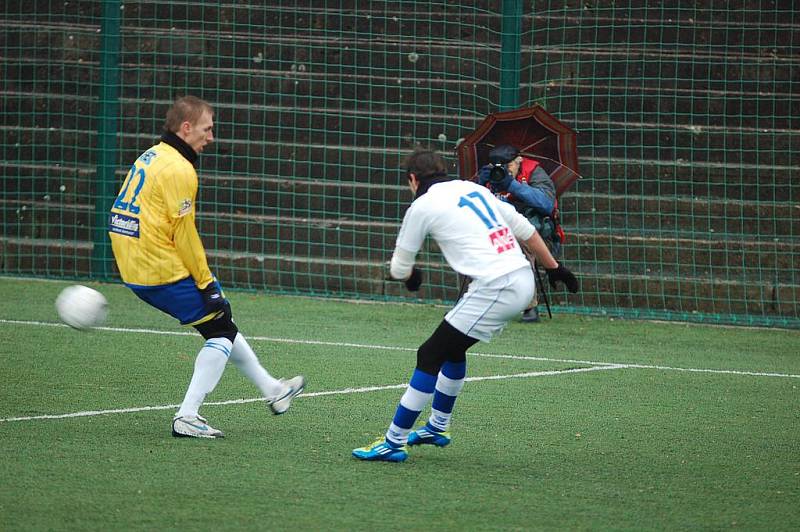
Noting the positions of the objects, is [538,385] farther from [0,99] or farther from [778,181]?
[0,99]

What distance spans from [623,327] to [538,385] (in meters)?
3.63

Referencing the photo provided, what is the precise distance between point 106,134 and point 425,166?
8677mm

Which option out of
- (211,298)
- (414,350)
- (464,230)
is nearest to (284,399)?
(211,298)

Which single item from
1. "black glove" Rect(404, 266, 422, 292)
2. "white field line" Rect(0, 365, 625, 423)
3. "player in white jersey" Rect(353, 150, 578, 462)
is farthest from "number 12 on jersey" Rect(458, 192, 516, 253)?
"white field line" Rect(0, 365, 625, 423)

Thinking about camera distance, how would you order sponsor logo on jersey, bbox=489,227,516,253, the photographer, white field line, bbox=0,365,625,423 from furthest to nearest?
the photographer < white field line, bbox=0,365,625,423 < sponsor logo on jersey, bbox=489,227,516,253

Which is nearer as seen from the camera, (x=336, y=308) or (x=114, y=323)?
(x=114, y=323)

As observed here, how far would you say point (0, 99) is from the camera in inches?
594

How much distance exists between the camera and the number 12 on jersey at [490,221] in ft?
20.0

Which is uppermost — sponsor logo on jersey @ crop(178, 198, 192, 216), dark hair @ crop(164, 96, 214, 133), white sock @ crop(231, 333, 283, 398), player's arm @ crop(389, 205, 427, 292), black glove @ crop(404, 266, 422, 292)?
dark hair @ crop(164, 96, 214, 133)

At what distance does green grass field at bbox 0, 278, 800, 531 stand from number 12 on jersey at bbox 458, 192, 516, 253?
3.34 feet

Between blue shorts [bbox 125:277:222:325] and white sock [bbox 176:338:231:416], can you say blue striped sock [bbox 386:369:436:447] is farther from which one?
blue shorts [bbox 125:277:222:325]

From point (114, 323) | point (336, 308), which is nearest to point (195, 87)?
point (336, 308)

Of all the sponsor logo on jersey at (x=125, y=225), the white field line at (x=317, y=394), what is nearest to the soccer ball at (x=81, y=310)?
the sponsor logo on jersey at (x=125, y=225)

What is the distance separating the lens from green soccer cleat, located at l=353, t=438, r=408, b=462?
239 inches
